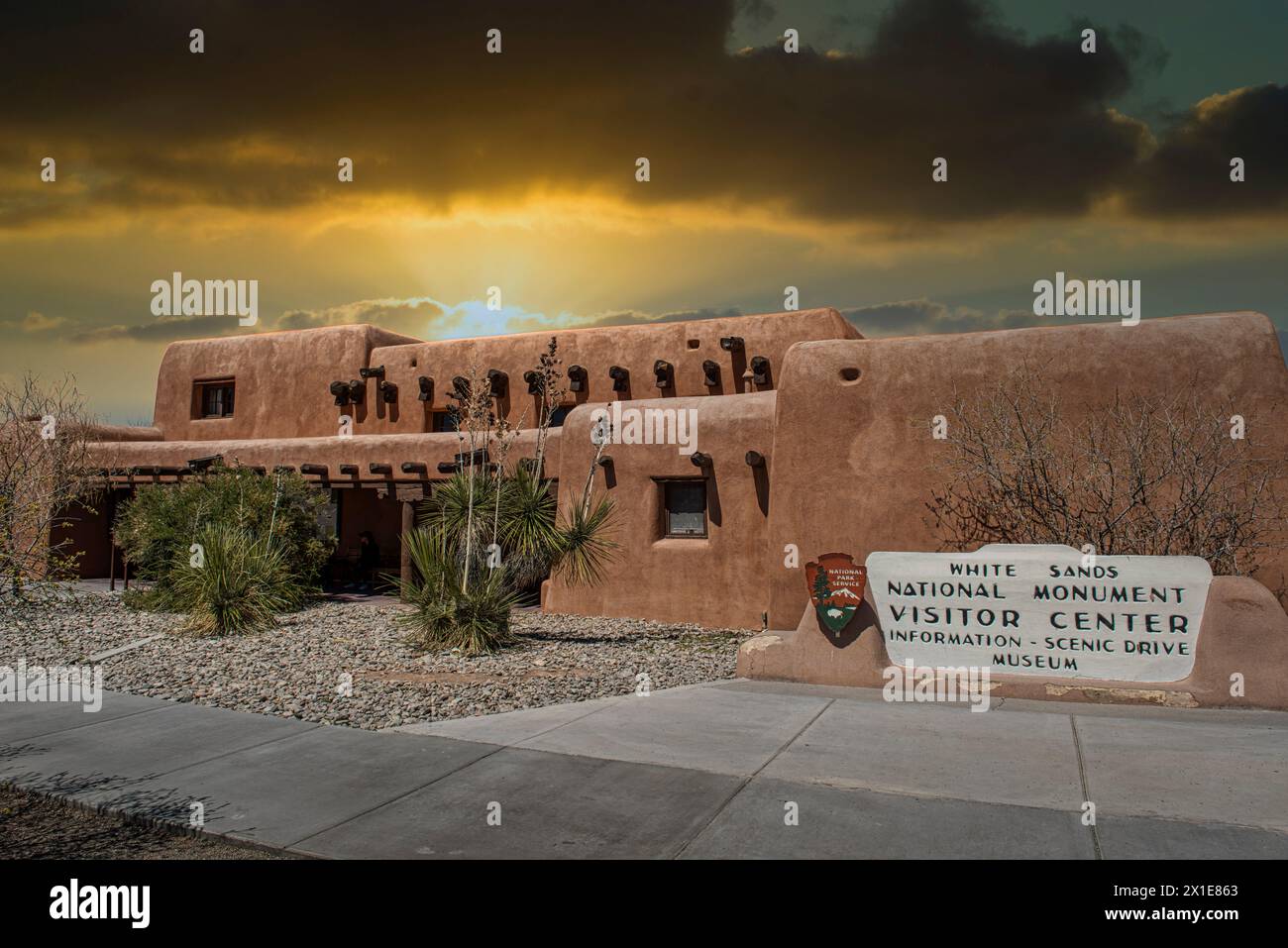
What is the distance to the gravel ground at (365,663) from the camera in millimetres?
8055

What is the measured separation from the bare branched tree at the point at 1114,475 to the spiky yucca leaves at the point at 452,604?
578cm

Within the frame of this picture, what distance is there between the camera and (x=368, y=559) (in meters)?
23.2

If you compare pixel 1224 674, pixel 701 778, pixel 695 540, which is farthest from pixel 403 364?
pixel 1224 674

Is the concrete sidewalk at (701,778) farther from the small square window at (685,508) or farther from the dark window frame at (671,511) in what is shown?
the small square window at (685,508)

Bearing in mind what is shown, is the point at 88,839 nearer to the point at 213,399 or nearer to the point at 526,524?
the point at 526,524

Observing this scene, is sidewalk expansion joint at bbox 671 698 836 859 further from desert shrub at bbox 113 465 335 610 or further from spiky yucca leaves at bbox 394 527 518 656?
desert shrub at bbox 113 465 335 610

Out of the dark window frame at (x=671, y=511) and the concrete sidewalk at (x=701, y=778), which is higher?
the dark window frame at (x=671, y=511)

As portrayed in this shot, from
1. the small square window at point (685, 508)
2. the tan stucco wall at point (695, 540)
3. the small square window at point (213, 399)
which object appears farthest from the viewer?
the small square window at point (213, 399)

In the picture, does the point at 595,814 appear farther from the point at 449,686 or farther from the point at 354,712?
the point at 449,686

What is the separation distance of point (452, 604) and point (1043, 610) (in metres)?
6.46

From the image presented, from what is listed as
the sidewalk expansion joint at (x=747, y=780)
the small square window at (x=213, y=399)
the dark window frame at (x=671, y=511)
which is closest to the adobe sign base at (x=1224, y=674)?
the sidewalk expansion joint at (x=747, y=780)

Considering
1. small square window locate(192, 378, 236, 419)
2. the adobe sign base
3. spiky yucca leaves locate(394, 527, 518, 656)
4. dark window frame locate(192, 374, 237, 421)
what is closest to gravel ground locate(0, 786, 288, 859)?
spiky yucca leaves locate(394, 527, 518, 656)

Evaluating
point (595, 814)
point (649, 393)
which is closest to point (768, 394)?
point (649, 393)

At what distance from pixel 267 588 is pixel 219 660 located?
3994 mm
